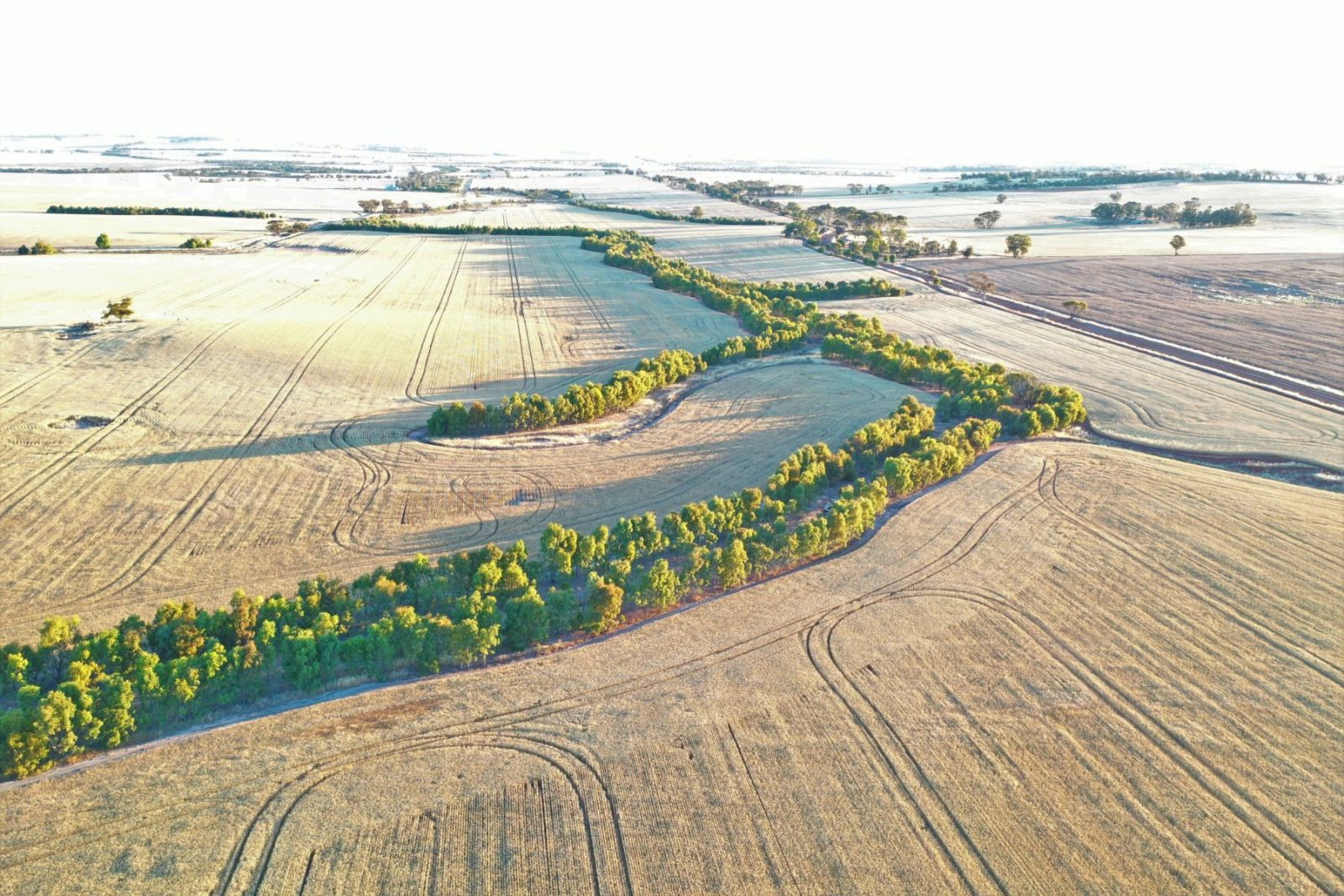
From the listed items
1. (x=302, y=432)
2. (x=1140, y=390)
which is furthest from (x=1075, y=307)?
(x=302, y=432)

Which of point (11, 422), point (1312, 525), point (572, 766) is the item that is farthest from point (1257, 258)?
point (11, 422)

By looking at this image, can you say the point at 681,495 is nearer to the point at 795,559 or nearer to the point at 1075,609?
the point at 795,559

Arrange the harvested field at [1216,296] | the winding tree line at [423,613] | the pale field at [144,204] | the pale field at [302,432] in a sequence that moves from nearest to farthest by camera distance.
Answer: the winding tree line at [423,613], the pale field at [302,432], the harvested field at [1216,296], the pale field at [144,204]

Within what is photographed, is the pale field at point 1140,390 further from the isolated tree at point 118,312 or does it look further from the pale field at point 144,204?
the pale field at point 144,204

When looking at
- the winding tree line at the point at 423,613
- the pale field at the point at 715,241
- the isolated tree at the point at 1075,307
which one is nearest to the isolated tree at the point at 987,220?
the pale field at the point at 715,241

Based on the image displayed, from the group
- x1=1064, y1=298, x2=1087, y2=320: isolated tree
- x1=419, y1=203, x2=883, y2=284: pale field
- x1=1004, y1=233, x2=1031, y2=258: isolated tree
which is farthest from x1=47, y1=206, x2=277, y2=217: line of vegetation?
x1=1064, y1=298, x2=1087, y2=320: isolated tree

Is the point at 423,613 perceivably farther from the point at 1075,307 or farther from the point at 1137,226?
the point at 1137,226
